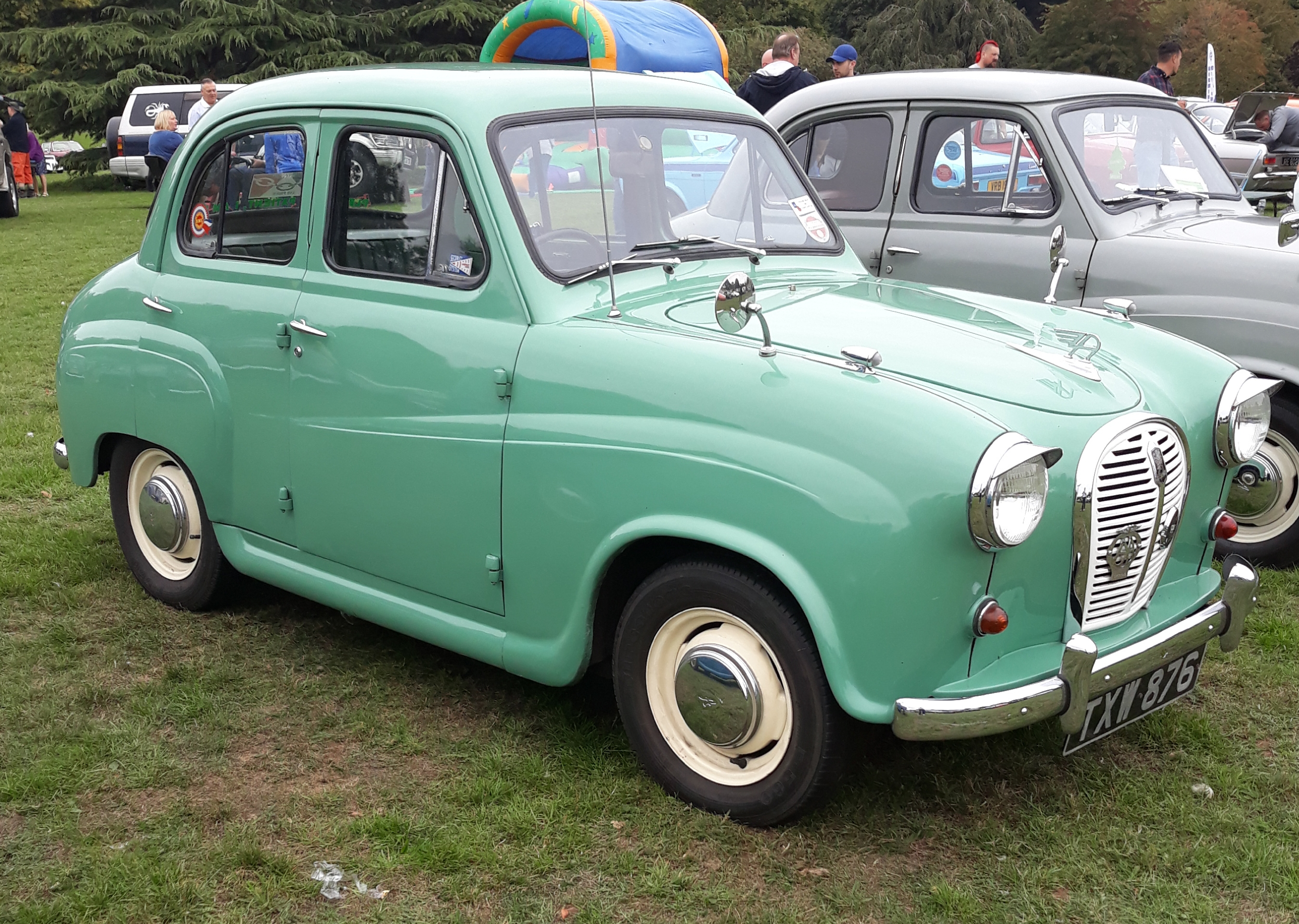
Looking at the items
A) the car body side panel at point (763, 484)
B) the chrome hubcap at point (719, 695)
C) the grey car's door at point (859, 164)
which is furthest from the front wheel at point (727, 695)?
the grey car's door at point (859, 164)

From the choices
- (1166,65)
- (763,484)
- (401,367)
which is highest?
(1166,65)

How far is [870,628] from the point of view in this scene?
2789mm

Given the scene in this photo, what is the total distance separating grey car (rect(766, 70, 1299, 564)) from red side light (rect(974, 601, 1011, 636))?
7.96ft

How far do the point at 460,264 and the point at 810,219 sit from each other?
4.62ft

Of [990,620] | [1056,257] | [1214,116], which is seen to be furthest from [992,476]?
[1214,116]

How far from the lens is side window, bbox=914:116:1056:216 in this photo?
5633 millimetres

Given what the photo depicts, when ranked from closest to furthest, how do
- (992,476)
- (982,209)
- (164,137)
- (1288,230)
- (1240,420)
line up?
(992,476), (1240,420), (1288,230), (982,209), (164,137)

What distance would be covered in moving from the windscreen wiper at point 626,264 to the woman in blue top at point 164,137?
1615 cm

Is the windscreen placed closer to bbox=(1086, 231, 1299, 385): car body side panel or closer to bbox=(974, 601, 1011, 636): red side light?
bbox=(974, 601, 1011, 636): red side light

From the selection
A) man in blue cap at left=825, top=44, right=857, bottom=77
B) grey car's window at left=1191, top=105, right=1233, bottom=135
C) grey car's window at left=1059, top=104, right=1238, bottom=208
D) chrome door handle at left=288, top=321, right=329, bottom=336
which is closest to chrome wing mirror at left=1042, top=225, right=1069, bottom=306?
grey car's window at left=1059, top=104, right=1238, bottom=208

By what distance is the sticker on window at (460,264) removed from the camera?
11.8 feet

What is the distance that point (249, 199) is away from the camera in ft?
14.0

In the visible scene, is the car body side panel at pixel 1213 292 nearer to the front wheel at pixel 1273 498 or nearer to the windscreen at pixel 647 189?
the front wheel at pixel 1273 498

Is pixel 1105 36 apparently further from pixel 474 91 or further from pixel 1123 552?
pixel 1123 552
